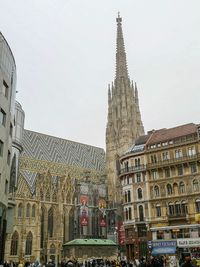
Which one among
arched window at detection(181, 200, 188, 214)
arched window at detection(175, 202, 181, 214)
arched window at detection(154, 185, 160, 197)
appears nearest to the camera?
arched window at detection(181, 200, 188, 214)

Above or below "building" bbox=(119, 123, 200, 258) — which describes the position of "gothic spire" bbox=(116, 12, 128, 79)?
above

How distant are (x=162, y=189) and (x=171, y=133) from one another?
8.65 meters

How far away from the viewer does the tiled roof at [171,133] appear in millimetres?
49575

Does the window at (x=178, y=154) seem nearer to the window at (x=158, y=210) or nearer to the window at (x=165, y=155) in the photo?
the window at (x=165, y=155)

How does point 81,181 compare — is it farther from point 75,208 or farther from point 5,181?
point 5,181

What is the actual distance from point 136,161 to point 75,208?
41446 millimetres

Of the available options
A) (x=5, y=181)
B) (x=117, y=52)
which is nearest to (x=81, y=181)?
(x=117, y=52)

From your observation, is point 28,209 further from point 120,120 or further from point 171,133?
point 171,133

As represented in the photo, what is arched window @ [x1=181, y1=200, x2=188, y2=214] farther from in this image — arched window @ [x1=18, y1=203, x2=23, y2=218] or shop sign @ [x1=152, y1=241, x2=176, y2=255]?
arched window @ [x1=18, y1=203, x2=23, y2=218]

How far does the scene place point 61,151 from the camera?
102 meters

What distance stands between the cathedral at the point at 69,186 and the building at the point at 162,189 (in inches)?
1146

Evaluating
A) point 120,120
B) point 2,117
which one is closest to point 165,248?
point 2,117

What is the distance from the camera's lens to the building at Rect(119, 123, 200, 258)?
45000 mm

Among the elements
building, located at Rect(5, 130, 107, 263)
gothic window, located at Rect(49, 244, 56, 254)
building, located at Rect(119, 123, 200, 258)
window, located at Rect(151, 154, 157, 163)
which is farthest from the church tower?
window, located at Rect(151, 154, 157, 163)
